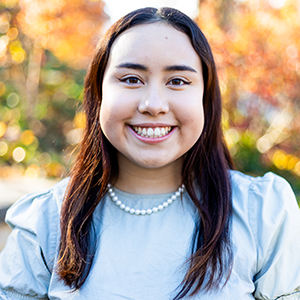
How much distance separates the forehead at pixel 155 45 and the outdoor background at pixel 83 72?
1.69m

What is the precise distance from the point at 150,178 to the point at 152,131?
0.27 m

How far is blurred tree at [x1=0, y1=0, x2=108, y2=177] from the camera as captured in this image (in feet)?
15.9

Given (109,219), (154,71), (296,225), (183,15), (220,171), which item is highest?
(183,15)

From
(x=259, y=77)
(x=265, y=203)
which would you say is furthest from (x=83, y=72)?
(x=265, y=203)

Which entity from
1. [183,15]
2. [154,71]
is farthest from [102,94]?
[183,15]

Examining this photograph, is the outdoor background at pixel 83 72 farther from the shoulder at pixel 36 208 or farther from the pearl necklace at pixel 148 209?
the pearl necklace at pixel 148 209

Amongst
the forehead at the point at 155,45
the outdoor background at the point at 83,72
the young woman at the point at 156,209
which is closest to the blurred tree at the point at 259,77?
the outdoor background at the point at 83,72

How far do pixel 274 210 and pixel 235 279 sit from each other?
1.00ft

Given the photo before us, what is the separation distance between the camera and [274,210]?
1.39 meters

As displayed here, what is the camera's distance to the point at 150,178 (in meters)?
1.54

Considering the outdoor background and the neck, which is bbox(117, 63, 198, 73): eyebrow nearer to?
the neck

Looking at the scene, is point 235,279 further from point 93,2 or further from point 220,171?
→ point 93,2

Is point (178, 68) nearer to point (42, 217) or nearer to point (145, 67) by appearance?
point (145, 67)

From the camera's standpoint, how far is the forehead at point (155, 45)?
52.2 inches
